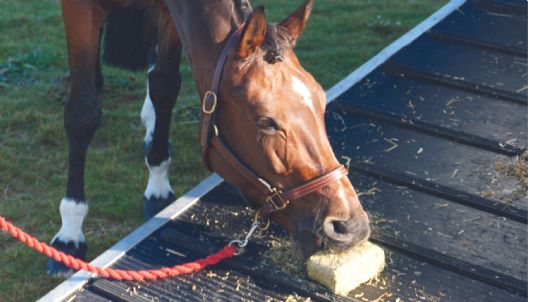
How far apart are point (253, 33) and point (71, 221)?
6.01 ft

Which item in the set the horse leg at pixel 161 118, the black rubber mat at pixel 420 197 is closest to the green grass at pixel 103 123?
the horse leg at pixel 161 118

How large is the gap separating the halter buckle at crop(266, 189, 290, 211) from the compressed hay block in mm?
356

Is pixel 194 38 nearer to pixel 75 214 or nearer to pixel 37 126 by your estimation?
pixel 75 214

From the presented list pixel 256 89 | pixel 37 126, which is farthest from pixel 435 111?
pixel 37 126

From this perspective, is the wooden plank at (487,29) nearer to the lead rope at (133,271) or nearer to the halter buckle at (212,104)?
the lead rope at (133,271)

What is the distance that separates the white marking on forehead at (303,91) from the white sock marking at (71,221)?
1.80 metres

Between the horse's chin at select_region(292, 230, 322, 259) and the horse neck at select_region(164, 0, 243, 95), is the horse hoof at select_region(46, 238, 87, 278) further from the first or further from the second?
the horse's chin at select_region(292, 230, 322, 259)

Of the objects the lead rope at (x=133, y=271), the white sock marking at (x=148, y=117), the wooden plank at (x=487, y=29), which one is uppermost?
the wooden plank at (x=487, y=29)

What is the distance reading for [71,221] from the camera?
4844 mm

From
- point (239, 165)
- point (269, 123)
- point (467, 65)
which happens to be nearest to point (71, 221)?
point (239, 165)

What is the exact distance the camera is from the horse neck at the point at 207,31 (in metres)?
3.84

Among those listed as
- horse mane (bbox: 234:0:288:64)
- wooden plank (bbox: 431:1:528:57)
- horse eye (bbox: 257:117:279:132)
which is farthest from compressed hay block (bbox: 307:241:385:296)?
wooden plank (bbox: 431:1:528:57)

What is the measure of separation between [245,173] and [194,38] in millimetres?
672

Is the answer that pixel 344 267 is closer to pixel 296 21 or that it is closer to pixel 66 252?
pixel 296 21
